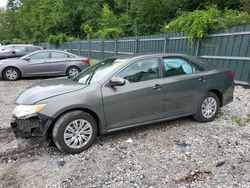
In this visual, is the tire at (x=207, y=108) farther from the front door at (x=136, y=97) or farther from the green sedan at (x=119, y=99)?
the front door at (x=136, y=97)

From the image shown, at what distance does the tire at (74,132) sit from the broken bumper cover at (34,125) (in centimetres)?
13

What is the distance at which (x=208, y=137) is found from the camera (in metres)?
4.31

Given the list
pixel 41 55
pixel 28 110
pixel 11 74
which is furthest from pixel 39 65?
pixel 28 110

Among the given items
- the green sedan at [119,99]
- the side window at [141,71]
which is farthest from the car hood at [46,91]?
the side window at [141,71]

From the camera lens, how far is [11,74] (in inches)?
426

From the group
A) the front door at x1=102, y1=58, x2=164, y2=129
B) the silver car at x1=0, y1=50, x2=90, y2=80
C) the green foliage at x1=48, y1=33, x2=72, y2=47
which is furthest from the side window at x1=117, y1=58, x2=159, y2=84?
the green foliage at x1=48, y1=33, x2=72, y2=47

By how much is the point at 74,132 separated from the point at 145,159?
1.17m

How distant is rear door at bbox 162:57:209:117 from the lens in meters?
4.51

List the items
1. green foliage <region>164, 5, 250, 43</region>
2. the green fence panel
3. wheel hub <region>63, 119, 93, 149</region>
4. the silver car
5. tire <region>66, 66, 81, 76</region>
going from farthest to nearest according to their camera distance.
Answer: tire <region>66, 66, 81, 76</region>
the silver car
green foliage <region>164, 5, 250, 43</region>
the green fence panel
wheel hub <region>63, 119, 93, 149</region>

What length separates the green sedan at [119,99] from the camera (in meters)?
3.71

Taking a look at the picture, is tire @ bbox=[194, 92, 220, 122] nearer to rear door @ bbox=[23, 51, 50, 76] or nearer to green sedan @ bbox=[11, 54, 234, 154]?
green sedan @ bbox=[11, 54, 234, 154]

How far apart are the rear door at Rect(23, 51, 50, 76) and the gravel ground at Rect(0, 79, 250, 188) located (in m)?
6.38

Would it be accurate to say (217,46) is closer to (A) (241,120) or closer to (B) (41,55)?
(A) (241,120)

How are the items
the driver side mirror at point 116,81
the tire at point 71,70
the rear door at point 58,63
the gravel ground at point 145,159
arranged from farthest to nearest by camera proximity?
the tire at point 71,70 < the rear door at point 58,63 < the driver side mirror at point 116,81 < the gravel ground at point 145,159
